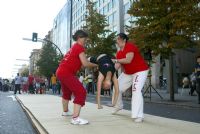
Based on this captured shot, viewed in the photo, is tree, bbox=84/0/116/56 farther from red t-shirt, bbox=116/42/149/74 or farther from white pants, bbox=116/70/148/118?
red t-shirt, bbox=116/42/149/74

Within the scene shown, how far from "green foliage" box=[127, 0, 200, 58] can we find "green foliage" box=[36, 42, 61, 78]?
Result: 53.1 meters

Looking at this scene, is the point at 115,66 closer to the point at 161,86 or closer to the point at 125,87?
the point at 125,87

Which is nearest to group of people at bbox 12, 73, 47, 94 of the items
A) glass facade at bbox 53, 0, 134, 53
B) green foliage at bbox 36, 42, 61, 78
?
glass facade at bbox 53, 0, 134, 53

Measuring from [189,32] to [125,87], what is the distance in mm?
9438

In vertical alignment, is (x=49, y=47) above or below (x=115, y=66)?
above

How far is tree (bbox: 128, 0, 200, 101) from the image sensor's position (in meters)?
17.1

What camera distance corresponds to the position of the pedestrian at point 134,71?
8.02 m

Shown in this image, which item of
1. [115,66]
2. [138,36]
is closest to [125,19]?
[138,36]

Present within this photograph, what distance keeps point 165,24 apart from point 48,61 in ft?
180

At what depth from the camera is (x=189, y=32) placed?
688 inches

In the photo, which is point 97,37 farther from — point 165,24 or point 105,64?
point 105,64

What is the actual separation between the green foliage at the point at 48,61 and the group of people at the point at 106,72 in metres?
62.2

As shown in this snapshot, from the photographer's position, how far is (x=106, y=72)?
880 cm

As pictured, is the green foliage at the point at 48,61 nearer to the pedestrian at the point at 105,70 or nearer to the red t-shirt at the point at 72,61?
the pedestrian at the point at 105,70
